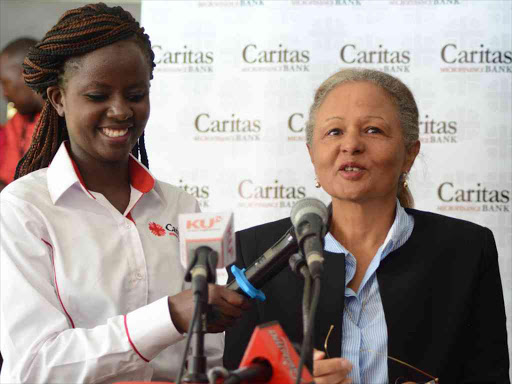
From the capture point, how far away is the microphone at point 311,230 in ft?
4.19

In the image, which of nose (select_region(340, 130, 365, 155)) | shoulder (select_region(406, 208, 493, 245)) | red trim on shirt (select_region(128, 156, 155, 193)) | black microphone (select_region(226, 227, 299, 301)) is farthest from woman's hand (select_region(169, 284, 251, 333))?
shoulder (select_region(406, 208, 493, 245))

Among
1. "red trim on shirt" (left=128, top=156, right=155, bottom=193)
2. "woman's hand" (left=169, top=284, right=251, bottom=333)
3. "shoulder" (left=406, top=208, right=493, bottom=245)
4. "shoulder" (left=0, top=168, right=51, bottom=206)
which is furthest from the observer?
"shoulder" (left=406, top=208, right=493, bottom=245)

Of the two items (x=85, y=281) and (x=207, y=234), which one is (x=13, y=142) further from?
(x=207, y=234)

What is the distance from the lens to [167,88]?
3.58 metres

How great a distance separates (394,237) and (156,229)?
70 cm

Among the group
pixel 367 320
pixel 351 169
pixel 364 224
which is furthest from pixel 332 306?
pixel 351 169

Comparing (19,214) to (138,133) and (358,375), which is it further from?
(358,375)

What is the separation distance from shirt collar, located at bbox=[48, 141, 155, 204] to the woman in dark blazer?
0.38 m

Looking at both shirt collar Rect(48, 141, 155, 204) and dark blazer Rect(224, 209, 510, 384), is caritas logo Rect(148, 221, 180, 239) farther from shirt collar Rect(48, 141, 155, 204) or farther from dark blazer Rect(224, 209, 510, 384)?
dark blazer Rect(224, 209, 510, 384)

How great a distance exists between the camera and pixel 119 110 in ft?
6.12

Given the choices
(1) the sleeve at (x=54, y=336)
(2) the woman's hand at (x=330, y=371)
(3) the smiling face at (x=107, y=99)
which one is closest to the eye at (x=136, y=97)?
(3) the smiling face at (x=107, y=99)

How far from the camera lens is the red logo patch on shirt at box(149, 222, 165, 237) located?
2.02 m

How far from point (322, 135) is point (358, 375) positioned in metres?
0.72

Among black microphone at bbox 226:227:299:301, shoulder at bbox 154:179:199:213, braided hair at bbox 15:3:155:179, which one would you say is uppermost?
braided hair at bbox 15:3:155:179
